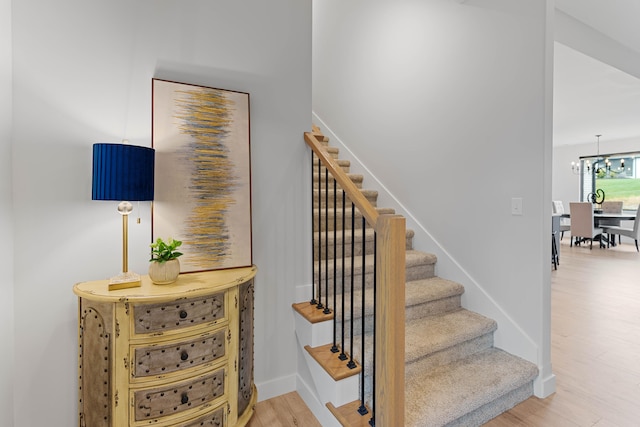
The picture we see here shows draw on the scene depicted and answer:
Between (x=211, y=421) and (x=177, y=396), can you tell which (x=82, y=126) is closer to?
(x=177, y=396)

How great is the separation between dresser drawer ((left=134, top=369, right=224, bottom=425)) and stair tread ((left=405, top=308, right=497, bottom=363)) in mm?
1074

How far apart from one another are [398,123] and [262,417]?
9.04ft

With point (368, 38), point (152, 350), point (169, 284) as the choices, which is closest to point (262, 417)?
point (152, 350)

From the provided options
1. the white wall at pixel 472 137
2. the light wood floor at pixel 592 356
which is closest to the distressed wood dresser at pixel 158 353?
the light wood floor at pixel 592 356

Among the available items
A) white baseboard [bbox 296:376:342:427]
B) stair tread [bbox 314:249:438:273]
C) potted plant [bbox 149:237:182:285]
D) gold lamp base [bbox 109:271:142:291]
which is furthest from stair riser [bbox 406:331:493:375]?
gold lamp base [bbox 109:271:142:291]

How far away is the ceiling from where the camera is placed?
282cm

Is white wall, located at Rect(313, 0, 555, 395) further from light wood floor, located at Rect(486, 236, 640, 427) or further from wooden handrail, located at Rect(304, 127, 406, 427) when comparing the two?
wooden handrail, located at Rect(304, 127, 406, 427)

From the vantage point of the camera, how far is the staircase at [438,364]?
1.70 m

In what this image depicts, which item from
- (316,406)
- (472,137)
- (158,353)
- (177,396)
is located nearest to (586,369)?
(472,137)

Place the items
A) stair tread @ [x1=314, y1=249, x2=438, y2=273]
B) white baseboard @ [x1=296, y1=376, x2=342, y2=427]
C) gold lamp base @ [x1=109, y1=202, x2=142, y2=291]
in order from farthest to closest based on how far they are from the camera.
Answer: stair tread @ [x1=314, y1=249, x2=438, y2=273], white baseboard @ [x1=296, y1=376, x2=342, y2=427], gold lamp base @ [x1=109, y1=202, x2=142, y2=291]

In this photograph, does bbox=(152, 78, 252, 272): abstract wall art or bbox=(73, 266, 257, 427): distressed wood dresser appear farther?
bbox=(152, 78, 252, 272): abstract wall art

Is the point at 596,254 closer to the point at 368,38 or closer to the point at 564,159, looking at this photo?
the point at 564,159

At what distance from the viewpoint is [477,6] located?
2492 mm

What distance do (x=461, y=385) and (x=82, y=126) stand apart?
2.47 meters
